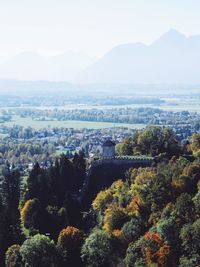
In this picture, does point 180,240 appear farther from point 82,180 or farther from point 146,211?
point 82,180

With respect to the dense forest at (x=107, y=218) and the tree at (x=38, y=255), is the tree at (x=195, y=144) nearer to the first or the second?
the dense forest at (x=107, y=218)

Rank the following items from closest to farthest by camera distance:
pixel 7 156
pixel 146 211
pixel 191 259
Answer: pixel 191 259, pixel 146 211, pixel 7 156

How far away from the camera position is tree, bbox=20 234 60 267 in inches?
1620

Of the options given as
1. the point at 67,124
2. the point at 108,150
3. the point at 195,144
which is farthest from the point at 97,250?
the point at 67,124

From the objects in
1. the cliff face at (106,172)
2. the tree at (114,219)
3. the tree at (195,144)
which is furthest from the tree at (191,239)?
the tree at (195,144)

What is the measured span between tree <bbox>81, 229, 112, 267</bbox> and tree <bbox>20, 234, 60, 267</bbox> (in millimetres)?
1976

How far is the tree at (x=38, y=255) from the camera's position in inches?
1620

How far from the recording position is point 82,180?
180 ft

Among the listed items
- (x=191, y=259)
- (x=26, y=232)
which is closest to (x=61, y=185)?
(x=26, y=232)

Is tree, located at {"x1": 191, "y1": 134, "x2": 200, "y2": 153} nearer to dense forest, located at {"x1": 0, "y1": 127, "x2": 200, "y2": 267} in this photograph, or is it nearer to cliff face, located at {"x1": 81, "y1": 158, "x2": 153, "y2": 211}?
dense forest, located at {"x1": 0, "y1": 127, "x2": 200, "y2": 267}

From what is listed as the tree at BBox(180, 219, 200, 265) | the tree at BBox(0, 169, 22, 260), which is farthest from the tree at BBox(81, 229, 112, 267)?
the tree at BBox(0, 169, 22, 260)

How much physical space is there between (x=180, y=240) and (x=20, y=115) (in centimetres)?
16288

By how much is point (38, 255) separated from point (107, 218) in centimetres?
556

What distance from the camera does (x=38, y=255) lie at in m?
41.2
